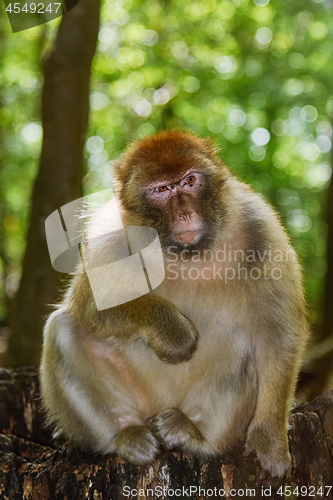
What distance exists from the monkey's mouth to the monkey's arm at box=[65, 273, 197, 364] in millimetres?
300

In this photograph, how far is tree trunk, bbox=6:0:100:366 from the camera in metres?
4.68

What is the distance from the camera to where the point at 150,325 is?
2.42m

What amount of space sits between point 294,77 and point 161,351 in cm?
706

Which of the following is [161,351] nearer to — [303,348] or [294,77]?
[303,348]

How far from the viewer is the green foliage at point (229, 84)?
7.94m

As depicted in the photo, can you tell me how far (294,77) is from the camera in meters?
8.43

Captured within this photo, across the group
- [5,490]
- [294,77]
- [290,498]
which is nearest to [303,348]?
[290,498]

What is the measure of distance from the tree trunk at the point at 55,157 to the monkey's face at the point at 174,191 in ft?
7.71

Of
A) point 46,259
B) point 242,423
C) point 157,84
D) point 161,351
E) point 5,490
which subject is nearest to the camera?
point 5,490

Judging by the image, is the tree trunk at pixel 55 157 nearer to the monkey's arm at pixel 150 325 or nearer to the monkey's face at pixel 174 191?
the monkey's arm at pixel 150 325

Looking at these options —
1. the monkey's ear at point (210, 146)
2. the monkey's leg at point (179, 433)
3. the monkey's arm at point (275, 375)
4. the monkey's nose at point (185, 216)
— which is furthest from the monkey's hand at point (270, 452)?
the monkey's ear at point (210, 146)

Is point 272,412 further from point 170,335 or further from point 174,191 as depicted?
point 174,191

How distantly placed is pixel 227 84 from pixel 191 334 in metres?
6.95

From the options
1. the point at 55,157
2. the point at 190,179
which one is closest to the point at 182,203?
the point at 190,179
